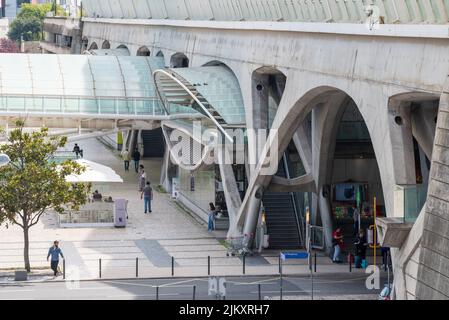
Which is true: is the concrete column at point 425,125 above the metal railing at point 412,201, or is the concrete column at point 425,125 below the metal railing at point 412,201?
above

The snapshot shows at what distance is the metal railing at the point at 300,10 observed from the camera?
1395 inches

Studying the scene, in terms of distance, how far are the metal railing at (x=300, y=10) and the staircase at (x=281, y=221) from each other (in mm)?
6800

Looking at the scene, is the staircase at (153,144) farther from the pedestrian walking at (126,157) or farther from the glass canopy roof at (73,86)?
the glass canopy roof at (73,86)

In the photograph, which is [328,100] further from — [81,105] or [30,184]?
[81,105]

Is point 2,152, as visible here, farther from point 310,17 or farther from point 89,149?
point 89,149

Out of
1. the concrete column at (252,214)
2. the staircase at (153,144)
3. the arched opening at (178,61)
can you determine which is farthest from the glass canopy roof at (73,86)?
the concrete column at (252,214)

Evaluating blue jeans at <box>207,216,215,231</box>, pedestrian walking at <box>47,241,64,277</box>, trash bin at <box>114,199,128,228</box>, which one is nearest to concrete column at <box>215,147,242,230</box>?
blue jeans at <box>207,216,215,231</box>

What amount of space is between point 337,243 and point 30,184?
10.9 metres

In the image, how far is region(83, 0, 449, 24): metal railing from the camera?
116 feet

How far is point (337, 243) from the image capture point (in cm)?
4966

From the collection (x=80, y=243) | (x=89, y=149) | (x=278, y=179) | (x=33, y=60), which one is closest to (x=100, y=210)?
(x=80, y=243)

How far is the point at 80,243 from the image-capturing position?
5309cm

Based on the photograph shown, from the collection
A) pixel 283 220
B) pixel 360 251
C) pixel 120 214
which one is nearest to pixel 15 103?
pixel 120 214

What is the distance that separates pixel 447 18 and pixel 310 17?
43.0ft
